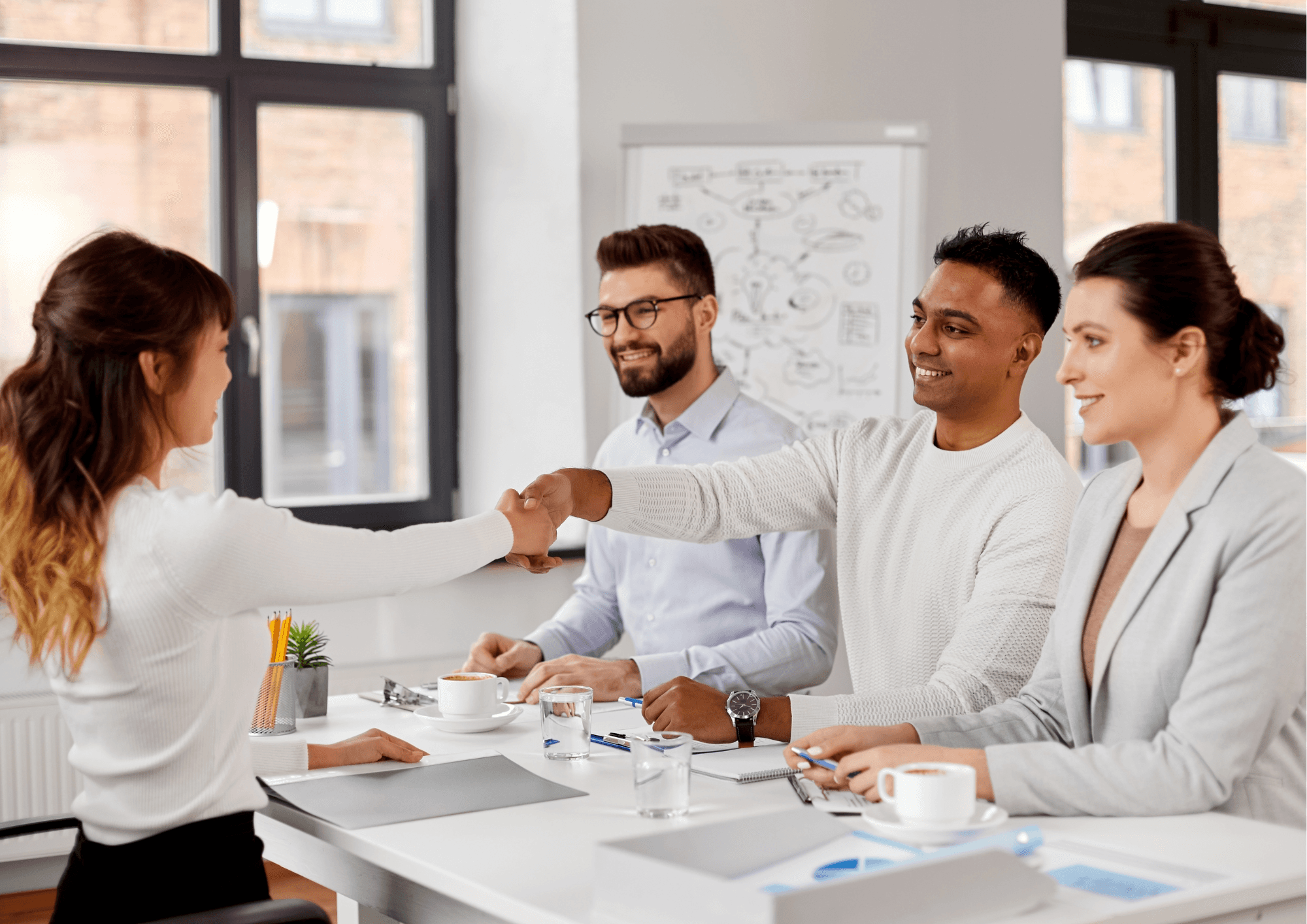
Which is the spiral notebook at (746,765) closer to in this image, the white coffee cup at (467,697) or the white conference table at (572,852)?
the white conference table at (572,852)

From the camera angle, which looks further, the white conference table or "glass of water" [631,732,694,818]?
"glass of water" [631,732,694,818]

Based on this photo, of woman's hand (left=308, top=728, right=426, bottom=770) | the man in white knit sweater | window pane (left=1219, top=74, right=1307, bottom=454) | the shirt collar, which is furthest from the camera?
window pane (left=1219, top=74, right=1307, bottom=454)

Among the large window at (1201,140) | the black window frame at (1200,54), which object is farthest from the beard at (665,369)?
the black window frame at (1200,54)

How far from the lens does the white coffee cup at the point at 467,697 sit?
6.55 ft

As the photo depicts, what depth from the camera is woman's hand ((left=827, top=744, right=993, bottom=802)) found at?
1.52 metres

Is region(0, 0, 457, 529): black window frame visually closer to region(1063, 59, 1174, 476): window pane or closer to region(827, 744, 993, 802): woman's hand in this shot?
region(1063, 59, 1174, 476): window pane

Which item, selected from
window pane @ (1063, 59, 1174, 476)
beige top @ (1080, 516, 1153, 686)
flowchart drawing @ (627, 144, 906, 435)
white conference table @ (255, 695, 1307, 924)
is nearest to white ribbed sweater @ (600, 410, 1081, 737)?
beige top @ (1080, 516, 1153, 686)

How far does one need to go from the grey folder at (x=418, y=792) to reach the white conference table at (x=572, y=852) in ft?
0.06

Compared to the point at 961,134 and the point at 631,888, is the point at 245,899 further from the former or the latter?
the point at 961,134

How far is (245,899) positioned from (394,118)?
3.07 metres

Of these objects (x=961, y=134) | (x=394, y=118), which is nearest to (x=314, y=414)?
(x=394, y=118)

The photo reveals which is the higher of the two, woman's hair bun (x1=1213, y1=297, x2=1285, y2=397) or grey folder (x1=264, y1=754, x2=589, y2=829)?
woman's hair bun (x1=1213, y1=297, x2=1285, y2=397)

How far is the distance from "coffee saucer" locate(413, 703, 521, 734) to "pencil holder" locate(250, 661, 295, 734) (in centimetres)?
20

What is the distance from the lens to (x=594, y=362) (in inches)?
156
